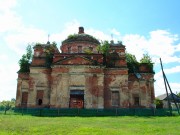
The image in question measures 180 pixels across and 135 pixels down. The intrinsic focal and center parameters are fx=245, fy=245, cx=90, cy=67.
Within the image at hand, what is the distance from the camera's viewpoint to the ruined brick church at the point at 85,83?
28.9m

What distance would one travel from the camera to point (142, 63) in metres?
33.5

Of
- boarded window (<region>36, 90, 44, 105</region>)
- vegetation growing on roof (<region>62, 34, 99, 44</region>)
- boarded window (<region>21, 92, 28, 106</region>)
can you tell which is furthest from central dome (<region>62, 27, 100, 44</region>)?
boarded window (<region>21, 92, 28, 106</region>)

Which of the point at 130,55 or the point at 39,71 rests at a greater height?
the point at 130,55

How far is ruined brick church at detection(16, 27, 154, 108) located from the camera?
28.9 meters

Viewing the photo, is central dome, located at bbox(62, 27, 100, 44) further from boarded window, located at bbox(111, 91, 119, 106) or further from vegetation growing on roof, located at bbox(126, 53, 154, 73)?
boarded window, located at bbox(111, 91, 119, 106)

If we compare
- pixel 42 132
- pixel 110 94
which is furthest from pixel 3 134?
pixel 110 94

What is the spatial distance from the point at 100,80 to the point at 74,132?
16.3 m

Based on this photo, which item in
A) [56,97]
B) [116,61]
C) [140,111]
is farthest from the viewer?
[116,61]

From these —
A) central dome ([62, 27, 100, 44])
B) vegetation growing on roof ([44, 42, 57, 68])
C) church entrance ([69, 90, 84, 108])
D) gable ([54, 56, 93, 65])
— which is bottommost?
church entrance ([69, 90, 84, 108])

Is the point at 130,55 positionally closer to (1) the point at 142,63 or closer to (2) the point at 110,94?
(1) the point at 142,63

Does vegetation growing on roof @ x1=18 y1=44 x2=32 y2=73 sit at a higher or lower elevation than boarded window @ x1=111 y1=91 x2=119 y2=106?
higher

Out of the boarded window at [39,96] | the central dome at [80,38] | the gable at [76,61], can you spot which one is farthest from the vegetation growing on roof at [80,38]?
the boarded window at [39,96]

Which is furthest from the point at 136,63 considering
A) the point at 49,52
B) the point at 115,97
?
the point at 49,52

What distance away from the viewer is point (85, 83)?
2900 centimetres
